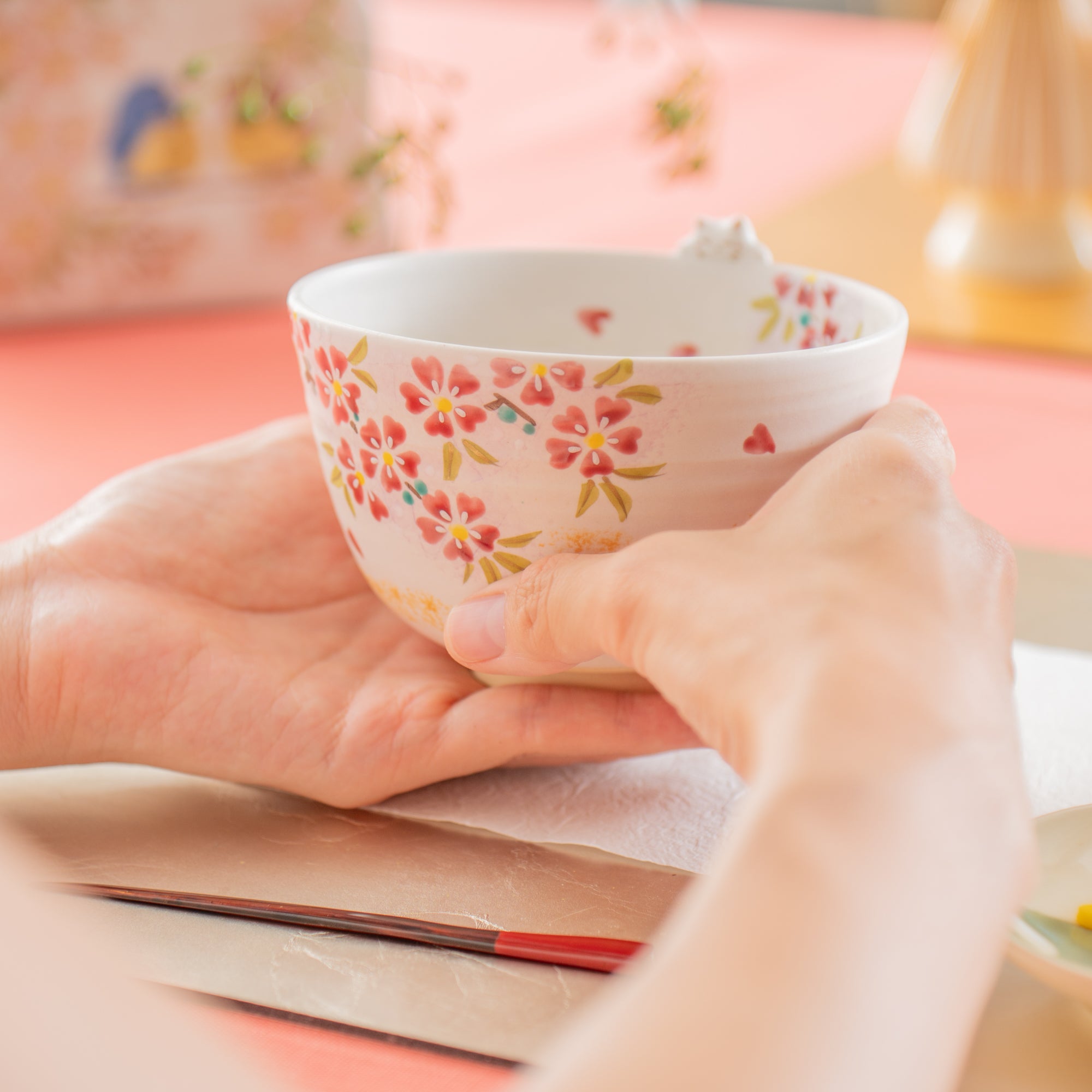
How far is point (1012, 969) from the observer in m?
0.30

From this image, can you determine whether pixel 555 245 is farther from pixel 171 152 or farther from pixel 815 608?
pixel 815 608

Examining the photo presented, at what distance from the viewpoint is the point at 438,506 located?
35 centimetres

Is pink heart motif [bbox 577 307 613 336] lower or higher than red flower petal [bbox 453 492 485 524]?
higher

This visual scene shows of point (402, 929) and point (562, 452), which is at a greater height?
point (562, 452)

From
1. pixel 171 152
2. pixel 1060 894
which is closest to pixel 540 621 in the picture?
pixel 1060 894

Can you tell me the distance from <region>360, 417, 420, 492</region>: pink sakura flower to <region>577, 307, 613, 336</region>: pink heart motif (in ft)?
0.42

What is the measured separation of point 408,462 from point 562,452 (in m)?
0.05

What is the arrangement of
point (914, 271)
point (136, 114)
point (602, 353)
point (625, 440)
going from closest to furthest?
1. point (625, 440)
2. point (602, 353)
3. point (136, 114)
4. point (914, 271)

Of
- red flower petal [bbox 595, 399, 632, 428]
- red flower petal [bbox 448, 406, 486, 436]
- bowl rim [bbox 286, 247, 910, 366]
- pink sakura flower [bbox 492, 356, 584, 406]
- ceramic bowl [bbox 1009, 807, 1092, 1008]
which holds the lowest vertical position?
ceramic bowl [bbox 1009, 807, 1092, 1008]

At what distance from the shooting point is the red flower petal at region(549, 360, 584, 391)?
0.32 metres

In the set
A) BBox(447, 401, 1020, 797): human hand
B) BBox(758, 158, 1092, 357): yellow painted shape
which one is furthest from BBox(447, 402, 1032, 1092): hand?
BBox(758, 158, 1092, 357): yellow painted shape

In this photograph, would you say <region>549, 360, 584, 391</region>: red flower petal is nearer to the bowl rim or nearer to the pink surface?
the bowl rim

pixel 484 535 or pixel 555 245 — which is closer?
pixel 484 535

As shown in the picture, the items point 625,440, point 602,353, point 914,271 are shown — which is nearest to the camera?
point 625,440
